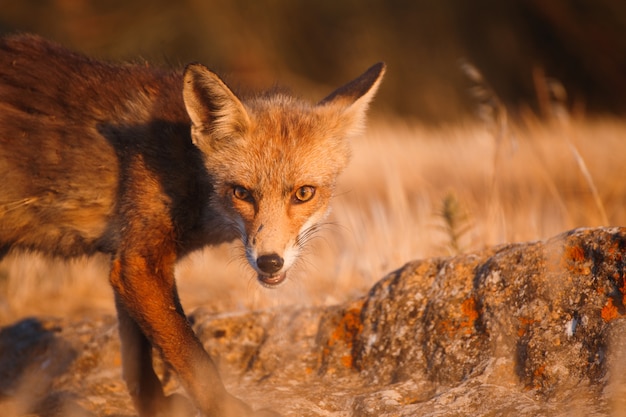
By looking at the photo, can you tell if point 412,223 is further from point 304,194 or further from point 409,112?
point 409,112

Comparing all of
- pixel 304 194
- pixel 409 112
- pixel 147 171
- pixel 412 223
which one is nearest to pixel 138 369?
pixel 147 171

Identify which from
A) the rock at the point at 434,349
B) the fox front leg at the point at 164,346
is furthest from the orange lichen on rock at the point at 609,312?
the fox front leg at the point at 164,346

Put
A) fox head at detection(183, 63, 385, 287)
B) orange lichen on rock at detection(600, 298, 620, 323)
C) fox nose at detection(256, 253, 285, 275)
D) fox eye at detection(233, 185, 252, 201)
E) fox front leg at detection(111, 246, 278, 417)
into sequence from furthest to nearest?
1. fox eye at detection(233, 185, 252, 201)
2. fox head at detection(183, 63, 385, 287)
3. fox nose at detection(256, 253, 285, 275)
4. fox front leg at detection(111, 246, 278, 417)
5. orange lichen on rock at detection(600, 298, 620, 323)

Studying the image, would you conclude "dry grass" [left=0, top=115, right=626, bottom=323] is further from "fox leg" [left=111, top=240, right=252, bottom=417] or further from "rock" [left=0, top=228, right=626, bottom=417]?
"fox leg" [left=111, top=240, right=252, bottom=417]

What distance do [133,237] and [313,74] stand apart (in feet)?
62.5

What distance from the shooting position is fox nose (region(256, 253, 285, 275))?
4066mm

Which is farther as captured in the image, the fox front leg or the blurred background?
the blurred background

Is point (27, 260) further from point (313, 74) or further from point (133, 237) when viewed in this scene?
point (313, 74)

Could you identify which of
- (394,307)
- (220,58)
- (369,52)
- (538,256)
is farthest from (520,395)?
(369,52)

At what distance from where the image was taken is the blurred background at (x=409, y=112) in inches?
251

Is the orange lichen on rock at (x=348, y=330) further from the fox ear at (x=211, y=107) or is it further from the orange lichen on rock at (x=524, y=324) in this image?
the fox ear at (x=211, y=107)

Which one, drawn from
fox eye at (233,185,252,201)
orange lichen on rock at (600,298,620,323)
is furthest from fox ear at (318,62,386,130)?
orange lichen on rock at (600,298,620,323)

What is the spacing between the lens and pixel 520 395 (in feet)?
11.5

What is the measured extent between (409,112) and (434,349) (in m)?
20.2
